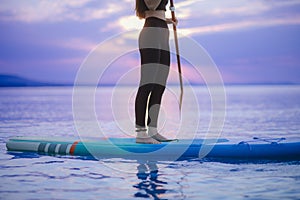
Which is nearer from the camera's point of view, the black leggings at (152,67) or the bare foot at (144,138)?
the black leggings at (152,67)

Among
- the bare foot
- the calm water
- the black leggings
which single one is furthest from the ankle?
the calm water

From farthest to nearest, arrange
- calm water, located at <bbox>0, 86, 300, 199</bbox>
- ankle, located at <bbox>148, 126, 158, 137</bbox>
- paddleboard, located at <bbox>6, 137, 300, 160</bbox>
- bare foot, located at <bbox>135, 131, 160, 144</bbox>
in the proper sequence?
1. ankle, located at <bbox>148, 126, 158, 137</bbox>
2. bare foot, located at <bbox>135, 131, 160, 144</bbox>
3. paddleboard, located at <bbox>6, 137, 300, 160</bbox>
4. calm water, located at <bbox>0, 86, 300, 199</bbox>

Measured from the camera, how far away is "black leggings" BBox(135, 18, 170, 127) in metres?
5.33

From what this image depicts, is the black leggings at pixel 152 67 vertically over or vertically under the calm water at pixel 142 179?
over

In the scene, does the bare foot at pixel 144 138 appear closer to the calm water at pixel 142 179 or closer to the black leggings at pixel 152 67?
the black leggings at pixel 152 67

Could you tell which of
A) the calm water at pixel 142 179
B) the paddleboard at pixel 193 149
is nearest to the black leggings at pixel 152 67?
the paddleboard at pixel 193 149

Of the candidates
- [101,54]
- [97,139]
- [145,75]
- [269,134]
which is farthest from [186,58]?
[269,134]

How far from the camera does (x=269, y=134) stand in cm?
887

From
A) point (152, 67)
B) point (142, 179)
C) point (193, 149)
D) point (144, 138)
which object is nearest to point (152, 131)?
point (144, 138)

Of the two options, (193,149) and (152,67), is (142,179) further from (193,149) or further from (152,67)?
(152,67)

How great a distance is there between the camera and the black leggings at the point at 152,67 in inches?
210

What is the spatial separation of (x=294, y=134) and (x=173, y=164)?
432 cm

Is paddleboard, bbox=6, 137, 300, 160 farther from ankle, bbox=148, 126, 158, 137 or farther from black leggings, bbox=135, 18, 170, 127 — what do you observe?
black leggings, bbox=135, 18, 170, 127

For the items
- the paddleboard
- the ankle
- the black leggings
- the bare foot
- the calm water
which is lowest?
the calm water
